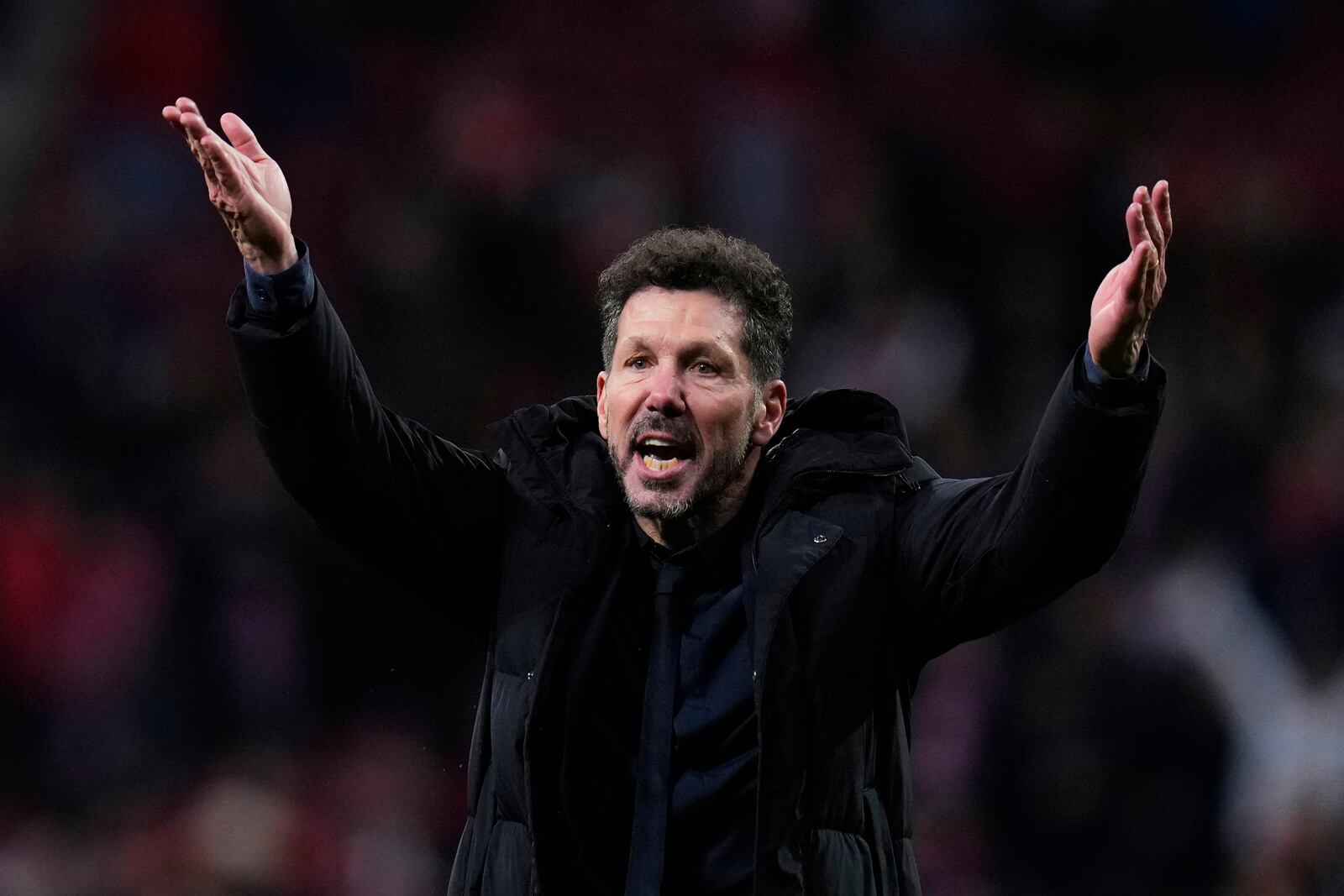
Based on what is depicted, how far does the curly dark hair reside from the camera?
2.52 m

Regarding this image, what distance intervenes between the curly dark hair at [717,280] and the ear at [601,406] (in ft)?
0.11

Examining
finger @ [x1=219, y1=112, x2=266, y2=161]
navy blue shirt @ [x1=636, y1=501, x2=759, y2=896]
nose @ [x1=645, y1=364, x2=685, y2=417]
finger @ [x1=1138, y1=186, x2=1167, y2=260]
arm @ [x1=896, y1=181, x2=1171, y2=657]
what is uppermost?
finger @ [x1=219, y1=112, x2=266, y2=161]

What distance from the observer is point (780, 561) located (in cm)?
227

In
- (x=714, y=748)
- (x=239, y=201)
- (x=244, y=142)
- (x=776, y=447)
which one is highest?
(x=244, y=142)

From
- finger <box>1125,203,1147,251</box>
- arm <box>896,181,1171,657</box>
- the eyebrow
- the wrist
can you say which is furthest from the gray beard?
finger <box>1125,203,1147,251</box>

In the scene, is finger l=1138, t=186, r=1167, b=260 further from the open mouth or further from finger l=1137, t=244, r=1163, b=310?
the open mouth

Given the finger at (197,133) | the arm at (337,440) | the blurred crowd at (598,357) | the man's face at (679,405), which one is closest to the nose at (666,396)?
the man's face at (679,405)

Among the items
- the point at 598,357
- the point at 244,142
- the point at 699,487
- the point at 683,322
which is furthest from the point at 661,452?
the point at 598,357

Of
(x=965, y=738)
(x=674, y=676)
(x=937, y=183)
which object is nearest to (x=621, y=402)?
(x=674, y=676)

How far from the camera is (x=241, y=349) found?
216 centimetres

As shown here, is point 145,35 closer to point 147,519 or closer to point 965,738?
point 147,519

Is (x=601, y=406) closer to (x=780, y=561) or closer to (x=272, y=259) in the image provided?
(x=780, y=561)

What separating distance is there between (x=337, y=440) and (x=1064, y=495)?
88 centimetres

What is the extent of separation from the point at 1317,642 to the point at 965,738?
100 centimetres
